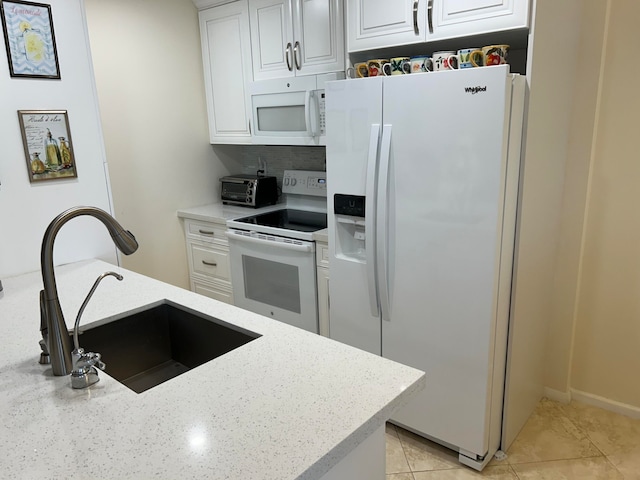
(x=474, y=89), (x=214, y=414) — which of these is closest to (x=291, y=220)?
(x=474, y=89)

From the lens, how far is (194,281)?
11.4ft

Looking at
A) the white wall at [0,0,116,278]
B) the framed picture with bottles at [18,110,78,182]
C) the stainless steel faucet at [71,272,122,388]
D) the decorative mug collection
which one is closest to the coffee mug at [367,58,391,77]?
the decorative mug collection

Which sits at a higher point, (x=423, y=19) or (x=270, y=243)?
(x=423, y=19)

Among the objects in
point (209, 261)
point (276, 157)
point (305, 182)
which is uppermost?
point (276, 157)

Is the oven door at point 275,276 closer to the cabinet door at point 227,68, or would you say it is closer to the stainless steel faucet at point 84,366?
the cabinet door at point 227,68

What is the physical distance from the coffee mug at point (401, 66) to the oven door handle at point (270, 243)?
999 mm

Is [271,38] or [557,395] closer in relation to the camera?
[557,395]

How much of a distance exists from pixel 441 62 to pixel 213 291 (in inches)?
84.6

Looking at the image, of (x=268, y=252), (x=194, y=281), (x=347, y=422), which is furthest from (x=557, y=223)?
(x=194, y=281)

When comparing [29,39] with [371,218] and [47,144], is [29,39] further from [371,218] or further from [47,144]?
[371,218]

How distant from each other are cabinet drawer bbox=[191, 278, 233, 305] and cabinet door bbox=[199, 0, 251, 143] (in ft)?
Result: 3.31

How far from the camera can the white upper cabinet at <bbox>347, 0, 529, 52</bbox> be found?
5.92 feet

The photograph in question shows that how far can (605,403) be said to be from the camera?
2.52 meters

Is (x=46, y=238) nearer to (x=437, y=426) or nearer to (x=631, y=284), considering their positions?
(x=437, y=426)
